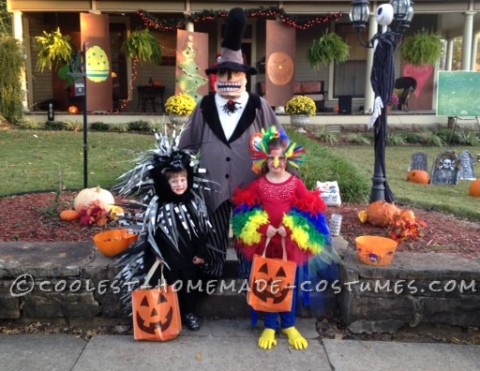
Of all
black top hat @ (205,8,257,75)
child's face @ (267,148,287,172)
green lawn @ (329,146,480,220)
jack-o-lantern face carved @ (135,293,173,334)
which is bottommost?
jack-o-lantern face carved @ (135,293,173,334)

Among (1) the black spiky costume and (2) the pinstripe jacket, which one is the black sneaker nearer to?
(1) the black spiky costume

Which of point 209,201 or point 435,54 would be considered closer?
point 209,201

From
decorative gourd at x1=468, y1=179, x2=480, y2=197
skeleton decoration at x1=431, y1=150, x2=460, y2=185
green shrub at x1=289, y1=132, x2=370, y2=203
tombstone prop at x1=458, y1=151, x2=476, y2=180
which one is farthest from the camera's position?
tombstone prop at x1=458, y1=151, x2=476, y2=180

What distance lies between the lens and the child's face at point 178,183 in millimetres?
3207

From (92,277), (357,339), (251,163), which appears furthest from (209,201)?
(357,339)

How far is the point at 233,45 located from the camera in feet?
11.4

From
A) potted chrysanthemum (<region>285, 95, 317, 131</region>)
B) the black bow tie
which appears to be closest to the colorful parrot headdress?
the black bow tie

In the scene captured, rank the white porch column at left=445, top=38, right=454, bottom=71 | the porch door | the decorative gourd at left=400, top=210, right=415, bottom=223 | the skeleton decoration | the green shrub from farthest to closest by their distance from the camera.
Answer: the white porch column at left=445, top=38, right=454, bottom=71 → the porch door → the skeleton decoration → the green shrub → the decorative gourd at left=400, top=210, right=415, bottom=223

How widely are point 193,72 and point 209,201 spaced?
369 inches

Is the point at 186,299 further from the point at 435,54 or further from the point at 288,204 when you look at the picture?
the point at 435,54

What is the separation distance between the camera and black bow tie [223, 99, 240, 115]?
11.5ft

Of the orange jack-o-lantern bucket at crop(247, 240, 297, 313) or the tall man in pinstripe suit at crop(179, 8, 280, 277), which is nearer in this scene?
the orange jack-o-lantern bucket at crop(247, 240, 297, 313)

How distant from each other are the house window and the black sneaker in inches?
519

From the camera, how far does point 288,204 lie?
3.21 metres
